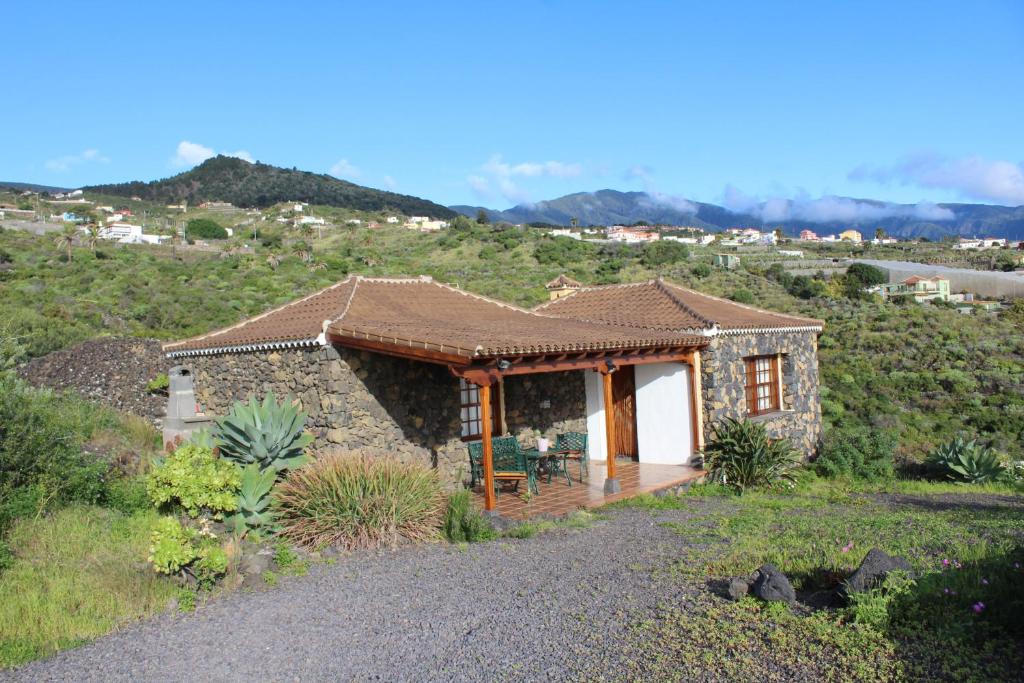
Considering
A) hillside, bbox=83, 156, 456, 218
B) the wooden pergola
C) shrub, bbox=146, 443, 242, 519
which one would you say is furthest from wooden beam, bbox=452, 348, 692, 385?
hillside, bbox=83, 156, 456, 218

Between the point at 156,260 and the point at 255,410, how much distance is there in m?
29.4

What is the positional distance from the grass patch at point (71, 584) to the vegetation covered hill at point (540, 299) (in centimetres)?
1320

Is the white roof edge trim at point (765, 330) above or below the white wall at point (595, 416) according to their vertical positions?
above

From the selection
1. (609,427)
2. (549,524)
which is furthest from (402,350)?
(609,427)

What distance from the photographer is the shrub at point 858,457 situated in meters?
14.6

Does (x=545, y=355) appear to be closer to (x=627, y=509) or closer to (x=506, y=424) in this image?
(x=627, y=509)

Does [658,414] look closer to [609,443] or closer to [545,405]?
[545,405]

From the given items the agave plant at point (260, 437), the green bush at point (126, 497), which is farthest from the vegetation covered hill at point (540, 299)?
the agave plant at point (260, 437)

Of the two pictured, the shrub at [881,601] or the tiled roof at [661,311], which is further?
the tiled roof at [661,311]

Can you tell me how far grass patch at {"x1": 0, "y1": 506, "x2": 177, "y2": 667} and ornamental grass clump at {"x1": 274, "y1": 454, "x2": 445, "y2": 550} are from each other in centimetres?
150

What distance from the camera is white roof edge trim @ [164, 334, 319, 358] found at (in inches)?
429

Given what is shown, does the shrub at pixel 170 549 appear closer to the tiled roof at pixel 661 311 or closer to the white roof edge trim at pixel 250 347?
the white roof edge trim at pixel 250 347

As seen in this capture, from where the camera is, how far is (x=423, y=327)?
36.3ft

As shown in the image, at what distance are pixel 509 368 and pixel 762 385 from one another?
7147mm
